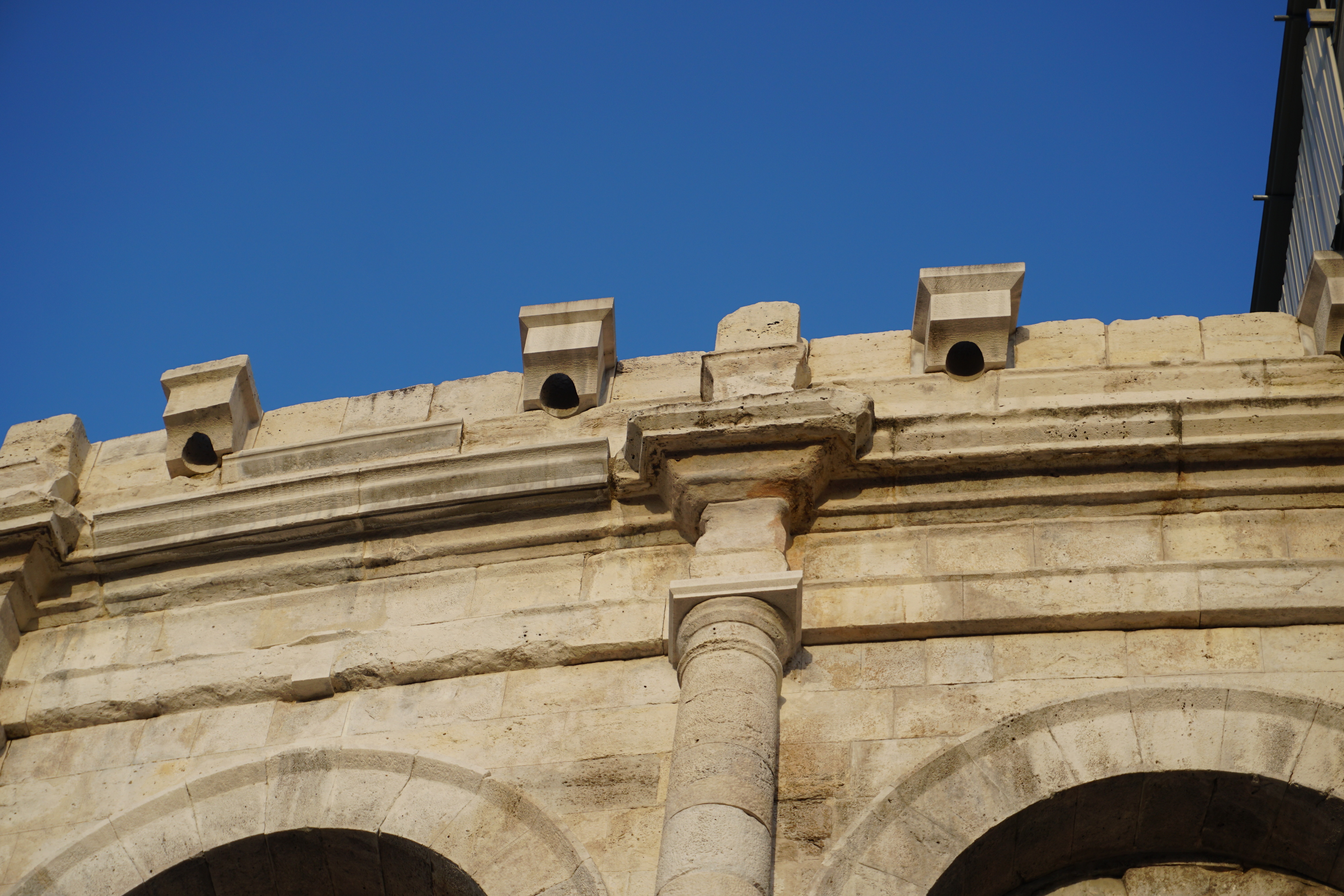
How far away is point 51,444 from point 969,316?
226 inches

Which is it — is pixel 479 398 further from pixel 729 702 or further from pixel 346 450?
pixel 729 702

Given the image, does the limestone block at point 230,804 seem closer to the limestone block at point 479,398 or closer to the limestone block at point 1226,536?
the limestone block at point 479,398

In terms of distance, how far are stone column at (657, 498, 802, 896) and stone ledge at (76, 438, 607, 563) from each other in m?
0.99

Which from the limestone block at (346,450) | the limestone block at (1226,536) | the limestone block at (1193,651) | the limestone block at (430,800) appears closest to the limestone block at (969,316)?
the limestone block at (1226,536)

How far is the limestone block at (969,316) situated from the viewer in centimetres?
955

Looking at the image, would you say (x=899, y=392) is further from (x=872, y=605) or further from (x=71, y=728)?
(x=71, y=728)

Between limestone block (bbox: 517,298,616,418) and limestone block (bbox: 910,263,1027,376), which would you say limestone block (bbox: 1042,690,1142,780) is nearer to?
limestone block (bbox: 910,263,1027,376)

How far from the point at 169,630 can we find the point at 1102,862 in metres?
5.21

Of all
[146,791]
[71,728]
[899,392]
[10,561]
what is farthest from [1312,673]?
[10,561]

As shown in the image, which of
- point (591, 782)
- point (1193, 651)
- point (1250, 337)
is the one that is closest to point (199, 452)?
point (591, 782)

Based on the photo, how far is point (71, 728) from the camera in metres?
9.16

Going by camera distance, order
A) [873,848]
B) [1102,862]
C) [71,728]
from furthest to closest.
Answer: [71,728] < [1102,862] < [873,848]

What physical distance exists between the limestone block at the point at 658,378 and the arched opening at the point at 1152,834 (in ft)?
11.3

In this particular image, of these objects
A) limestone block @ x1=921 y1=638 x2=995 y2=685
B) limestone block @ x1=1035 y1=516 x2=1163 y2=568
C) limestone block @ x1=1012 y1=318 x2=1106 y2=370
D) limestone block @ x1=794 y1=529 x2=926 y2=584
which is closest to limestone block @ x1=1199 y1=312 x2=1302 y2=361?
limestone block @ x1=1012 y1=318 x2=1106 y2=370
